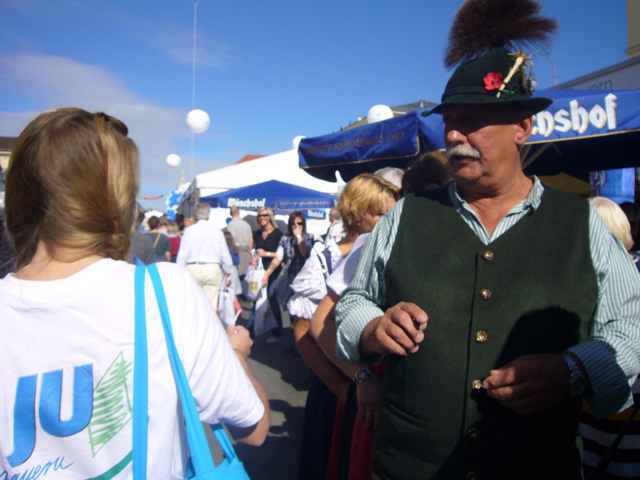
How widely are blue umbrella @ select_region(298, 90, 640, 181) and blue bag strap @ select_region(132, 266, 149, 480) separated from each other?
2208mm

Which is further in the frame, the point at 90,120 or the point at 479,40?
the point at 479,40

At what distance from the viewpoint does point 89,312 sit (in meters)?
0.97

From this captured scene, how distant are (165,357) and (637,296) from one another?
1332 millimetres

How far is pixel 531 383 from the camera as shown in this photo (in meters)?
1.16

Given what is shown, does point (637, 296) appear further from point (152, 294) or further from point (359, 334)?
point (152, 294)

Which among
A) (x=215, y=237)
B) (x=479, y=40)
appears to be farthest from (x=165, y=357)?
(x=215, y=237)

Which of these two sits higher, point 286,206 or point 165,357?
point 286,206

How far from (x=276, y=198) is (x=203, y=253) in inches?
193

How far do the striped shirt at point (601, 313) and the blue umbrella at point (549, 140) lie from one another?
1.44 m

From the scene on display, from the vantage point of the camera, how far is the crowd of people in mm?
957

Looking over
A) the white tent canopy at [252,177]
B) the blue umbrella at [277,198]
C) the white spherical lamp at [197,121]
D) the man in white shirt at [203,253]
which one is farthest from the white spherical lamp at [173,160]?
the man in white shirt at [203,253]

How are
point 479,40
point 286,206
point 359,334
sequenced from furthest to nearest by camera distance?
point 286,206 → point 479,40 → point 359,334

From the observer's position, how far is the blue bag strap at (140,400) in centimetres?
97

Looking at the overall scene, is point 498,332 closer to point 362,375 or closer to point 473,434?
point 473,434
